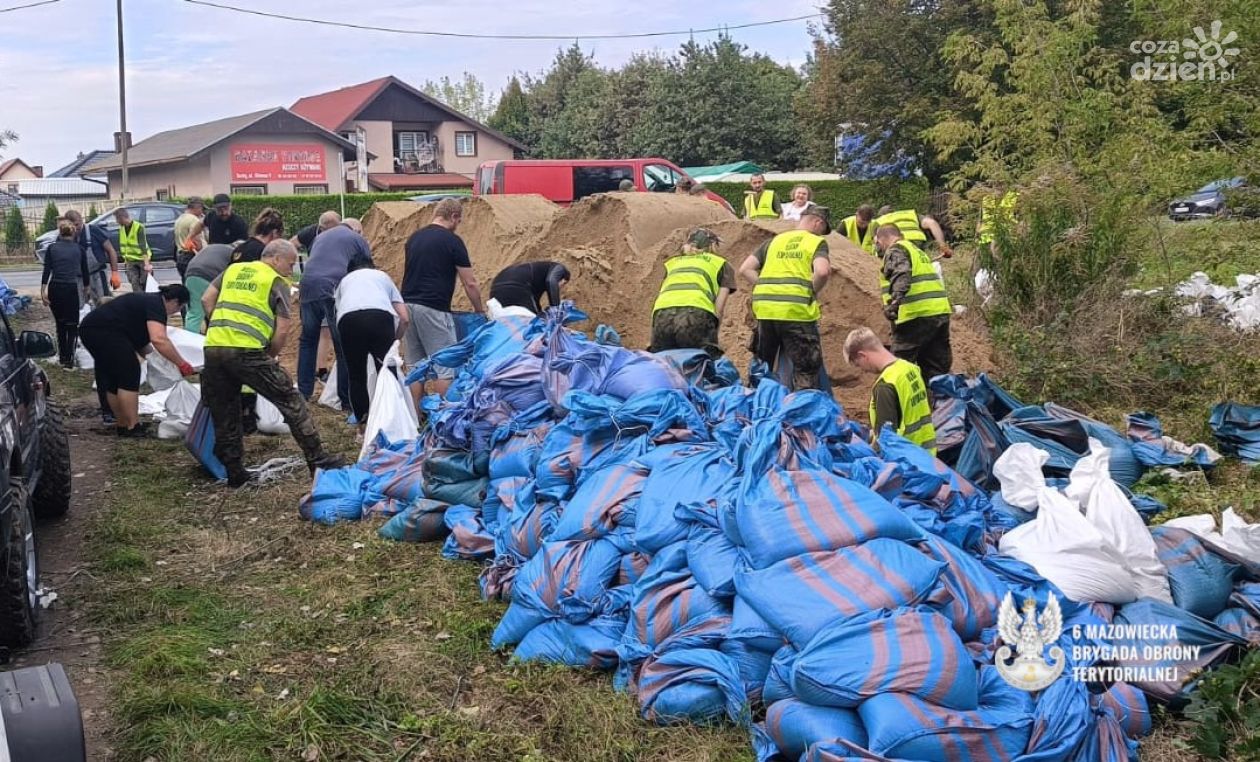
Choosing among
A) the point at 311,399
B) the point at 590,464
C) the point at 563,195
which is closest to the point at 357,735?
the point at 590,464

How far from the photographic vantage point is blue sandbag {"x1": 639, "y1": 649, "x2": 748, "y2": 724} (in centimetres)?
355

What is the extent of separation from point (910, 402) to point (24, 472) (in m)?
3.94

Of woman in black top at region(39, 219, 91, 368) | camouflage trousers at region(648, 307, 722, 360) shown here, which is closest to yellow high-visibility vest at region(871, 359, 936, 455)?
camouflage trousers at region(648, 307, 722, 360)

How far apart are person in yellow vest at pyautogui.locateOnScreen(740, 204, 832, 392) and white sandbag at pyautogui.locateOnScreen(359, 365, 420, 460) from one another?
94.2 inches

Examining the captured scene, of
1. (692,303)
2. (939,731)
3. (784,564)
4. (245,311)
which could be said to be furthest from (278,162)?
(939,731)

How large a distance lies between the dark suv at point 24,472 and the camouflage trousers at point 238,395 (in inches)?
34.0

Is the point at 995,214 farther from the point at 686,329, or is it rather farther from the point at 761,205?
the point at 761,205

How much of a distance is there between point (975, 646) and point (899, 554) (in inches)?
14.3

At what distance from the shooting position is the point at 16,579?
423cm

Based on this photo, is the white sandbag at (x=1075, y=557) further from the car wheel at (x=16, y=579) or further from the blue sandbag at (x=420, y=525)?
the car wheel at (x=16, y=579)

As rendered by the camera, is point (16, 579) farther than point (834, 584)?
Yes

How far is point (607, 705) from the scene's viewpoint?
3787 millimetres

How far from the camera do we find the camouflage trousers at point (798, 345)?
24.3ft

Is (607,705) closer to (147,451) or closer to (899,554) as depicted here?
(899,554)
